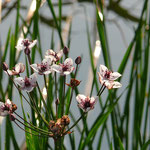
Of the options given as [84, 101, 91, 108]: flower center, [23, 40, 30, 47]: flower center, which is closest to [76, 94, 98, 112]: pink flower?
[84, 101, 91, 108]: flower center

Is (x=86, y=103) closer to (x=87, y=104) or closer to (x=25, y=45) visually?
(x=87, y=104)

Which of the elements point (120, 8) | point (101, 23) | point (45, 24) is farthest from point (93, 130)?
point (120, 8)

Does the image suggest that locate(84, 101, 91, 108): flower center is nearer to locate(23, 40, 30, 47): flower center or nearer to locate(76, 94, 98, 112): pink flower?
locate(76, 94, 98, 112): pink flower

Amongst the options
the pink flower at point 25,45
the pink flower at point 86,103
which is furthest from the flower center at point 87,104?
the pink flower at point 25,45

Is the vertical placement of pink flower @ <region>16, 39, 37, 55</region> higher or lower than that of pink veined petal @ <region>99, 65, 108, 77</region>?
higher

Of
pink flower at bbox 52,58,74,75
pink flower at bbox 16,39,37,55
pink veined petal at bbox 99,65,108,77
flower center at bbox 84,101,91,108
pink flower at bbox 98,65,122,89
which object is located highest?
pink flower at bbox 16,39,37,55

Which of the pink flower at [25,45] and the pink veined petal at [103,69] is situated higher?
the pink flower at [25,45]

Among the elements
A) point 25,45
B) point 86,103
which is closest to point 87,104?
point 86,103

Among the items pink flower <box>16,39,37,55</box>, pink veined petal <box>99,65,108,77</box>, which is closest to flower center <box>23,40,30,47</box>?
pink flower <box>16,39,37,55</box>

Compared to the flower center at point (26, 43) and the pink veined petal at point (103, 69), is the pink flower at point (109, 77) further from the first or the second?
the flower center at point (26, 43)

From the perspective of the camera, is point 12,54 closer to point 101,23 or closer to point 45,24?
point 101,23

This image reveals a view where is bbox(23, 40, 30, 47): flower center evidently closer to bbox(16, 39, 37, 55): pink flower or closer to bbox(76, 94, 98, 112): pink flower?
bbox(16, 39, 37, 55): pink flower
